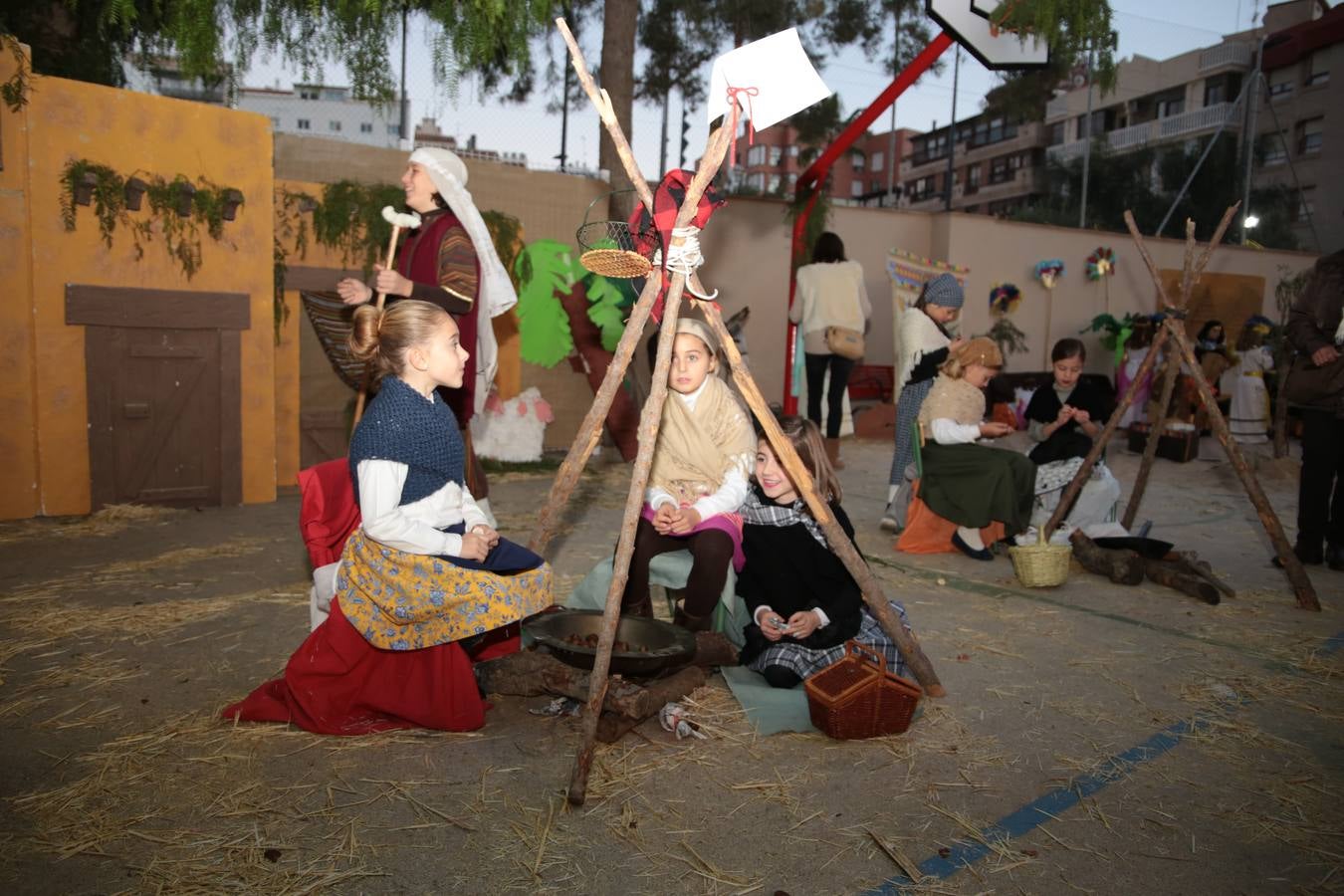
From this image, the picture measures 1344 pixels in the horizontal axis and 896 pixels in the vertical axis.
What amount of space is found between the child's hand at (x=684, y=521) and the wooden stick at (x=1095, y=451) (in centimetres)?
266

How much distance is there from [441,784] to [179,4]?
16.7ft

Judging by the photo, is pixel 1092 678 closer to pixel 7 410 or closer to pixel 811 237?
pixel 7 410

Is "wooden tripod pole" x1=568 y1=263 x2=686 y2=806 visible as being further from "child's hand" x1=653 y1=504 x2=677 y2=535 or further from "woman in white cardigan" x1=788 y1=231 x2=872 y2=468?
"woman in white cardigan" x1=788 y1=231 x2=872 y2=468

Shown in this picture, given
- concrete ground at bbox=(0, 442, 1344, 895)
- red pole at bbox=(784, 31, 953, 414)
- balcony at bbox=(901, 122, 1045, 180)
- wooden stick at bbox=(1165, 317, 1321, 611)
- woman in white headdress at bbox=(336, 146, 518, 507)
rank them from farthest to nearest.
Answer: balcony at bbox=(901, 122, 1045, 180) < red pole at bbox=(784, 31, 953, 414) < wooden stick at bbox=(1165, 317, 1321, 611) < woman in white headdress at bbox=(336, 146, 518, 507) < concrete ground at bbox=(0, 442, 1344, 895)

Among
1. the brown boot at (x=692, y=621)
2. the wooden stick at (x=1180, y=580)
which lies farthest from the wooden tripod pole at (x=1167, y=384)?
the brown boot at (x=692, y=621)

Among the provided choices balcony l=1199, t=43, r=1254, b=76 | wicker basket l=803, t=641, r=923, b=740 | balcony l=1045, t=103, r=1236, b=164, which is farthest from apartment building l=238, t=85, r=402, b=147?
balcony l=1199, t=43, r=1254, b=76

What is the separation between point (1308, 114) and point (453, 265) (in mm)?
30321

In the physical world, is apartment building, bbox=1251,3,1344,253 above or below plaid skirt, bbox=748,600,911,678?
above

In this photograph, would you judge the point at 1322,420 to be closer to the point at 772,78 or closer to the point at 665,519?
the point at 665,519

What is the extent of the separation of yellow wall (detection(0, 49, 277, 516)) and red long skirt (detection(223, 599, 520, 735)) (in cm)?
384

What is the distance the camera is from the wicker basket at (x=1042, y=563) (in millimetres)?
5008

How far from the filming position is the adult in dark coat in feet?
17.4

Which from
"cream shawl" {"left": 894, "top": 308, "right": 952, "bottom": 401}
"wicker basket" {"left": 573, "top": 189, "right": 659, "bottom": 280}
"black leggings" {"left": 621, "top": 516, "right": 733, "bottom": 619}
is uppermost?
"wicker basket" {"left": 573, "top": 189, "right": 659, "bottom": 280}

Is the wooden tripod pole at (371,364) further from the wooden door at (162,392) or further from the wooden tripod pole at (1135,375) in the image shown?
the wooden tripod pole at (1135,375)
